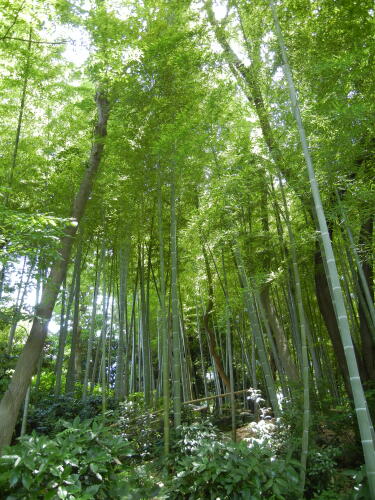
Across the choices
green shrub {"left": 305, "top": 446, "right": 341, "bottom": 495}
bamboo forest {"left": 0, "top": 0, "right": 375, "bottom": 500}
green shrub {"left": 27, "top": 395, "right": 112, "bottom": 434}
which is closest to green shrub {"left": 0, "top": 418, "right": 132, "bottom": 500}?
bamboo forest {"left": 0, "top": 0, "right": 375, "bottom": 500}

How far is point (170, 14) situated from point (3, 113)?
8.84 feet

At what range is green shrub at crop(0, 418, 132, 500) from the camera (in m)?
2.08

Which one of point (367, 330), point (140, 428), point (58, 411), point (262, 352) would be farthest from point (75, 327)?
point (367, 330)

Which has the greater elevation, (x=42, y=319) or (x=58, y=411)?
(x=42, y=319)

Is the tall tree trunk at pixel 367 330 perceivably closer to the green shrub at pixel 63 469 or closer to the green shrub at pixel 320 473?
the green shrub at pixel 320 473

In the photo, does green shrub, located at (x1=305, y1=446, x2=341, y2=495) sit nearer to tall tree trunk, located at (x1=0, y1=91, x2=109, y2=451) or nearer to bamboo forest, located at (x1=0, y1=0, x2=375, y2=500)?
bamboo forest, located at (x1=0, y1=0, x2=375, y2=500)

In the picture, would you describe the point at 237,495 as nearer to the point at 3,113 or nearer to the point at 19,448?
the point at 19,448

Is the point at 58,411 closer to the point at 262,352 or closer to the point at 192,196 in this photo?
A: the point at 262,352

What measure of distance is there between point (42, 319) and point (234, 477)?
7.61 feet

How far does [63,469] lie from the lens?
2.16 m

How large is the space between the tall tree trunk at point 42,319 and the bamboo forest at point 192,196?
2 centimetres

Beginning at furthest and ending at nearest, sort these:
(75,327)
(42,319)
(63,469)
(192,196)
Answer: (75,327), (192,196), (42,319), (63,469)

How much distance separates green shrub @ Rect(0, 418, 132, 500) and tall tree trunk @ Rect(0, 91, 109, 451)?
4.85 feet

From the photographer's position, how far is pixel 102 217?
6043 mm
